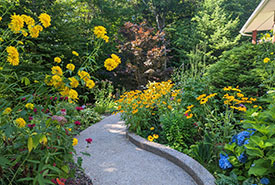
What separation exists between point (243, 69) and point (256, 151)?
7.20 feet

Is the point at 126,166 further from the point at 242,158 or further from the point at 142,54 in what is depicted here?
the point at 142,54

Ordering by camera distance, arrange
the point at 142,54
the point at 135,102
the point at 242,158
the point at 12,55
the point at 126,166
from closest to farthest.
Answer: the point at 12,55 < the point at 242,158 < the point at 126,166 < the point at 135,102 < the point at 142,54

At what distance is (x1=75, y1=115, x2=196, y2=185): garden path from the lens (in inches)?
85.1

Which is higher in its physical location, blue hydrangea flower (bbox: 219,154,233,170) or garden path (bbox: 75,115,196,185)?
blue hydrangea flower (bbox: 219,154,233,170)

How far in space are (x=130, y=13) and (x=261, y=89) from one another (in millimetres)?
11020

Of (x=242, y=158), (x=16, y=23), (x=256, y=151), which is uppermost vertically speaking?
(x=16, y=23)

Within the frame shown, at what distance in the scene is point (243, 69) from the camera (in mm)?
3367

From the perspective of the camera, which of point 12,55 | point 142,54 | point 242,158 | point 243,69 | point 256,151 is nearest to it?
point 12,55

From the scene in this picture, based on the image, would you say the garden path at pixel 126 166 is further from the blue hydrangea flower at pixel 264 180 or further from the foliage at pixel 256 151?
the blue hydrangea flower at pixel 264 180

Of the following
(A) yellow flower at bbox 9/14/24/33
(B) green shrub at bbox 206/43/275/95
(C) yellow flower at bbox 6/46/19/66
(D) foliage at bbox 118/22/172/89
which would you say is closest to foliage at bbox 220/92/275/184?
(B) green shrub at bbox 206/43/275/95

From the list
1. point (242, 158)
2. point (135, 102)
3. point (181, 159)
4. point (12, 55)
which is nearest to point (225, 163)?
point (242, 158)

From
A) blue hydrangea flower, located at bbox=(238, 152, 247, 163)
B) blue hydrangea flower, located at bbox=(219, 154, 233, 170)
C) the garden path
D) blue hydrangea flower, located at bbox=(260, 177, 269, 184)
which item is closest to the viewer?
blue hydrangea flower, located at bbox=(260, 177, 269, 184)

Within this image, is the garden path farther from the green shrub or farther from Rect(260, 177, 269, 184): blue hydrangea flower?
the green shrub

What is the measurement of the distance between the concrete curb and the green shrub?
157 cm
